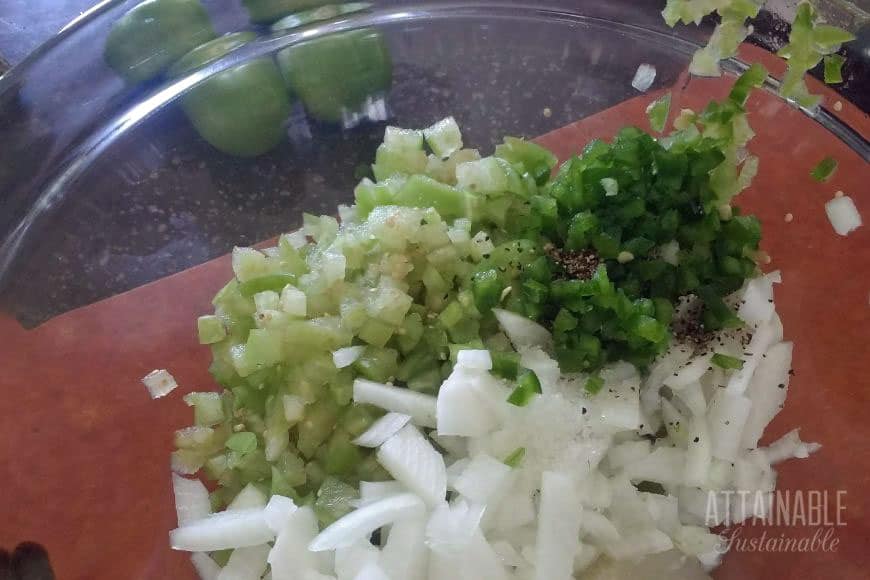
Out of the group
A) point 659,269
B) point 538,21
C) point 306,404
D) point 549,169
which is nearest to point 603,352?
point 659,269

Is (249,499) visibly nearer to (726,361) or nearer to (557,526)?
(557,526)

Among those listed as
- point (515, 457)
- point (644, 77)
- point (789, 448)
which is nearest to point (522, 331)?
point (515, 457)

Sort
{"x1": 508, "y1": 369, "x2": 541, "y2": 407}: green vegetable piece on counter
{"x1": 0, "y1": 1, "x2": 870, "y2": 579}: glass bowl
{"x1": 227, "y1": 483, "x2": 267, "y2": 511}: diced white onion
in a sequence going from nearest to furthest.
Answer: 1. {"x1": 508, "y1": 369, "x2": 541, "y2": 407}: green vegetable piece on counter
2. {"x1": 227, "y1": 483, "x2": 267, "y2": 511}: diced white onion
3. {"x1": 0, "y1": 1, "x2": 870, "y2": 579}: glass bowl

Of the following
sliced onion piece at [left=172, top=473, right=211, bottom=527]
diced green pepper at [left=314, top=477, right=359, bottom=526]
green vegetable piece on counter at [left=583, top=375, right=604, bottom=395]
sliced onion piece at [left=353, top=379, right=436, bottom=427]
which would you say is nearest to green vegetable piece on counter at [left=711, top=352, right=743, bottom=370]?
green vegetable piece on counter at [left=583, top=375, right=604, bottom=395]

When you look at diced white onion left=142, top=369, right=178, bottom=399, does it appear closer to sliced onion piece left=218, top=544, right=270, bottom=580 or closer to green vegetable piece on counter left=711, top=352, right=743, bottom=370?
sliced onion piece left=218, top=544, right=270, bottom=580

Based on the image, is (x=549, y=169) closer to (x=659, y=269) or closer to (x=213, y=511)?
(x=659, y=269)

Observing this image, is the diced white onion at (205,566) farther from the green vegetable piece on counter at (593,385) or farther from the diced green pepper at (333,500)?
the green vegetable piece on counter at (593,385)
